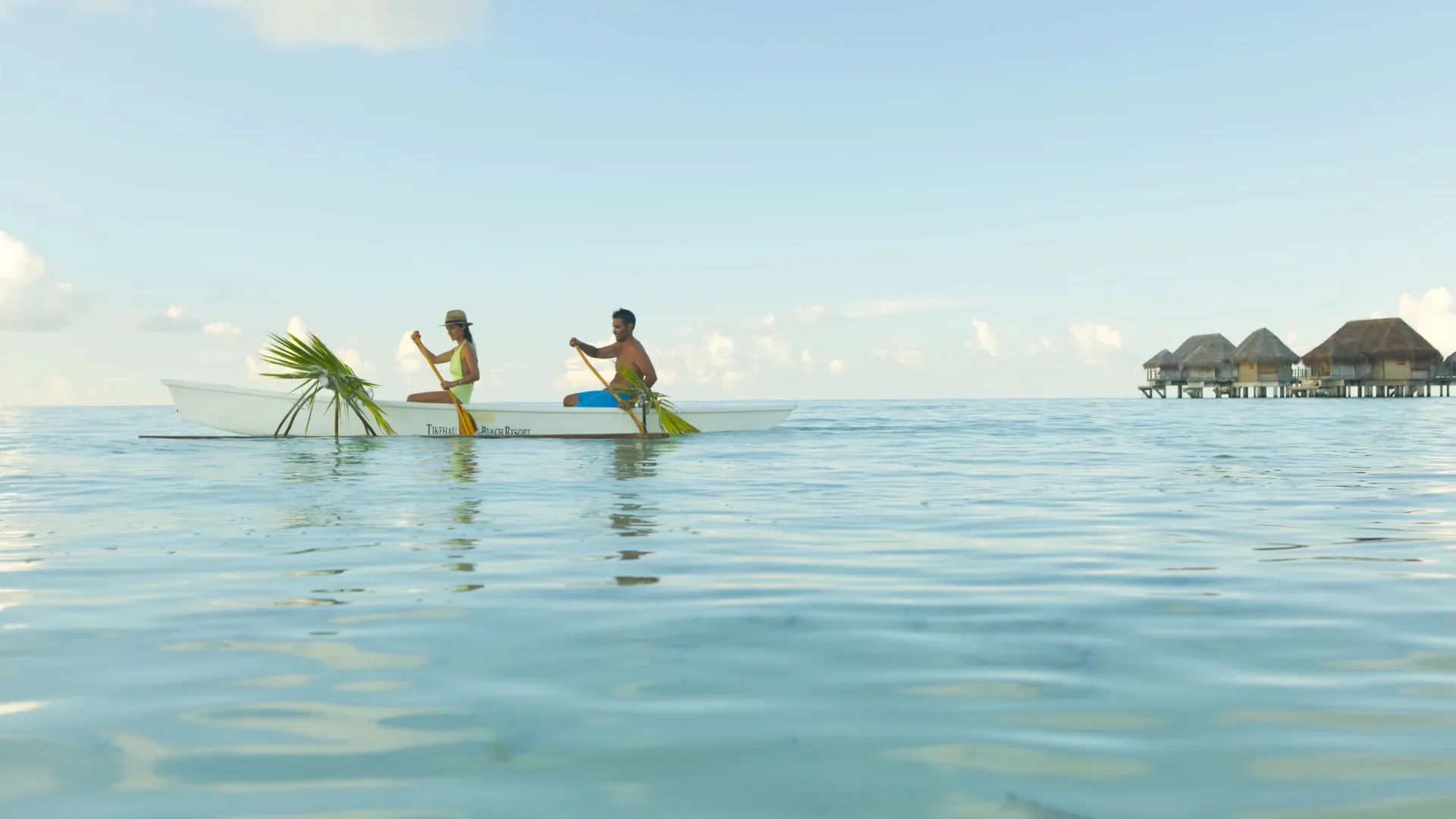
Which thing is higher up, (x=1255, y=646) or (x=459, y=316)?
(x=459, y=316)

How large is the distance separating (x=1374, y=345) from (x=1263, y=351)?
6.32m

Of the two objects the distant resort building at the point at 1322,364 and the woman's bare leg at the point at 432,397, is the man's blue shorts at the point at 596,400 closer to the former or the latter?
the woman's bare leg at the point at 432,397

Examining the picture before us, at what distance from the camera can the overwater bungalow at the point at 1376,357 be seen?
197 feet

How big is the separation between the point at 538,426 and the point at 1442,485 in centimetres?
1231

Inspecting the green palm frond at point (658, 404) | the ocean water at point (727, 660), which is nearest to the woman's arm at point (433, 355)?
the green palm frond at point (658, 404)

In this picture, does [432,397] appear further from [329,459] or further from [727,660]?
[727,660]

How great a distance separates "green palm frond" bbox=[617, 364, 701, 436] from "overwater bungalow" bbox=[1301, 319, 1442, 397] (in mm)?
56964

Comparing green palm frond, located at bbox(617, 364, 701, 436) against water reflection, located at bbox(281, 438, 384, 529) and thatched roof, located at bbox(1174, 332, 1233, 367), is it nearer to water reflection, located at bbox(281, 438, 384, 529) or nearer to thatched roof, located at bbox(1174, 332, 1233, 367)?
water reflection, located at bbox(281, 438, 384, 529)

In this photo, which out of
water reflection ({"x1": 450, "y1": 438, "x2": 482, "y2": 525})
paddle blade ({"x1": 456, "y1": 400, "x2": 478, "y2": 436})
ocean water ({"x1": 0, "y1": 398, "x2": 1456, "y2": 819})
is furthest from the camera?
paddle blade ({"x1": 456, "y1": 400, "x2": 478, "y2": 436})

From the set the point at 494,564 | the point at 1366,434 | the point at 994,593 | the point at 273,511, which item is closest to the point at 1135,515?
the point at 994,593

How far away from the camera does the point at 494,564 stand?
5.35 m

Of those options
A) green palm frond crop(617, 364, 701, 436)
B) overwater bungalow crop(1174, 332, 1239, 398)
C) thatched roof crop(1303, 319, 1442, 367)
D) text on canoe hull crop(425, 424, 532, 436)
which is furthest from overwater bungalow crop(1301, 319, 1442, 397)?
text on canoe hull crop(425, 424, 532, 436)

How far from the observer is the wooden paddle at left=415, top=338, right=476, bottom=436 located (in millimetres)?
16344

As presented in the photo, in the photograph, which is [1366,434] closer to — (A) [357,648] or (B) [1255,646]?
(B) [1255,646]
